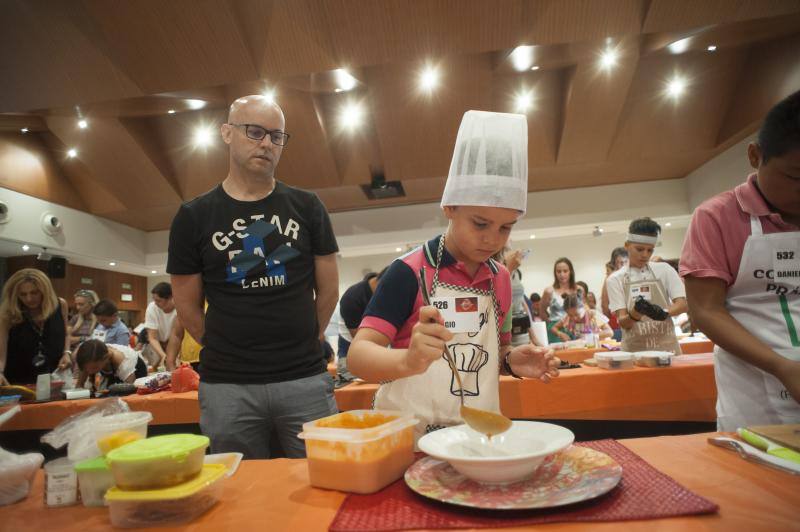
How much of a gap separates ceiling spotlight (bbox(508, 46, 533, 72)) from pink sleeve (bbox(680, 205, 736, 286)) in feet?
Answer: 14.2

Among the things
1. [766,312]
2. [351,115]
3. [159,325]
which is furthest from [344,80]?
[766,312]

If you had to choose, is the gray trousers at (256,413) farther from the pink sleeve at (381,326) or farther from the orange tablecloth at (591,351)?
the orange tablecloth at (591,351)

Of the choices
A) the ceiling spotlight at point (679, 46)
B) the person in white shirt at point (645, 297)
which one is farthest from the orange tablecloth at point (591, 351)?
the ceiling spotlight at point (679, 46)

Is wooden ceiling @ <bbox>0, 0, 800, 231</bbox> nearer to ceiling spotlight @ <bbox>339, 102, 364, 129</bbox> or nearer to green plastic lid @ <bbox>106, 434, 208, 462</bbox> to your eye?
ceiling spotlight @ <bbox>339, 102, 364, 129</bbox>

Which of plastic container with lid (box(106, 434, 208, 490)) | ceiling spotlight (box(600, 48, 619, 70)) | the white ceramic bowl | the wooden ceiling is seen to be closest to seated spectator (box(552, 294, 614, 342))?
the wooden ceiling

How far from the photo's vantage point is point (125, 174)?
728 cm

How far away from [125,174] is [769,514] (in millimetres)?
8538

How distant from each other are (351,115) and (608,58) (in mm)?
3516

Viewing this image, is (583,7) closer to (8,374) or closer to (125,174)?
(8,374)

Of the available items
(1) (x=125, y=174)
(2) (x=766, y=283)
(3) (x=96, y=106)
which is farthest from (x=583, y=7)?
(1) (x=125, y=174)

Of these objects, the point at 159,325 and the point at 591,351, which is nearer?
the point at 591,351

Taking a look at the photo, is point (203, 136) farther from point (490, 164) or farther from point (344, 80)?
point (490, 164)

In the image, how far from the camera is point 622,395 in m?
2.48

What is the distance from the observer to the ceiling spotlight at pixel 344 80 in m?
5.40
